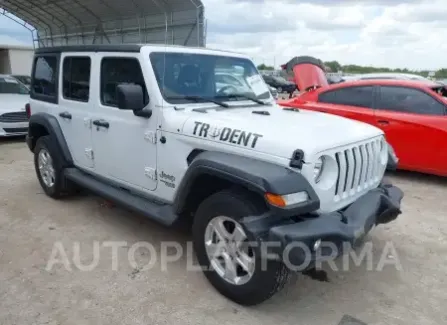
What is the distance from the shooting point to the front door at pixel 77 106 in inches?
173

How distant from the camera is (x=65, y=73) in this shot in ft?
15.7

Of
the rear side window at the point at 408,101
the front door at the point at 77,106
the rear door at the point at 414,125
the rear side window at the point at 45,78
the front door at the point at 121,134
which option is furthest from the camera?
the rear side window at the point at 408,101

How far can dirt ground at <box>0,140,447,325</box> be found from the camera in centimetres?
288

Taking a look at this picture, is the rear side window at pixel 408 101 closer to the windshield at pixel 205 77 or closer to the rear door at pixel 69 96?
the windshield at pixel 205 77

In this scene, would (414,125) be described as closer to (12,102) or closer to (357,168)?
(357,168)

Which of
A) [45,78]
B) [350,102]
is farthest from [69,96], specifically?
[350,102]

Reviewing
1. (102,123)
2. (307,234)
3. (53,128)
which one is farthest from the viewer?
(53,128)

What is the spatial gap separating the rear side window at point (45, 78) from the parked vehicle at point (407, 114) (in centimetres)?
428

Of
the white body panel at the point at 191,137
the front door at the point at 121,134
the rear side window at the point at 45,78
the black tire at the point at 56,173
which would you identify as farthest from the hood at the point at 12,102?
the front door at the point at 121,134

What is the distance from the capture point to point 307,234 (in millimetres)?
2467

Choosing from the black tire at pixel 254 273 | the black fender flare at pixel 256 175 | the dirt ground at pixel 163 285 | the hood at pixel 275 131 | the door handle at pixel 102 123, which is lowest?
the dirt ground at pixel 163 285

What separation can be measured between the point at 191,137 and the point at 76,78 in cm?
212

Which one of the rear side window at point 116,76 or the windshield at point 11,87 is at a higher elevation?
the rear side window at point 116,76

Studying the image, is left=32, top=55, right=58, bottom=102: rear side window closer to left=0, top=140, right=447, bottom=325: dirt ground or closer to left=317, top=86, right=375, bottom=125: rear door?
left=0, top=140, right=447, bottom=325: dirt ground
